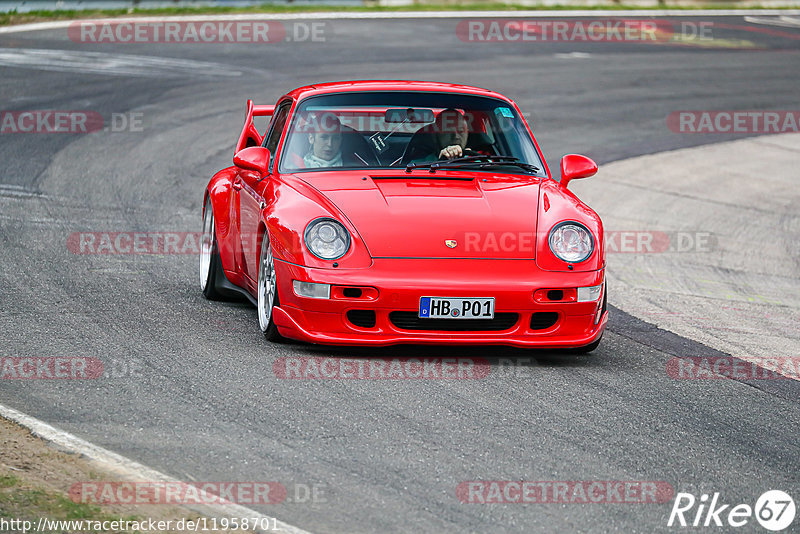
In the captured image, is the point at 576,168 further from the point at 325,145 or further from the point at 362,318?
the point at 362,318

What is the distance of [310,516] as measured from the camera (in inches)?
152

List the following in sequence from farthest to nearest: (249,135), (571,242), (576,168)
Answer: (249,135)
(576,168)
(571,242)

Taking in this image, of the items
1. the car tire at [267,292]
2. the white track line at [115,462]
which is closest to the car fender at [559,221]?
the car tire at [267,292]

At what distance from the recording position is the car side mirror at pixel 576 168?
6970mm

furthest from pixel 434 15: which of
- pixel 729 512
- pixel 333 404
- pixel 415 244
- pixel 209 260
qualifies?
pixel 729 512

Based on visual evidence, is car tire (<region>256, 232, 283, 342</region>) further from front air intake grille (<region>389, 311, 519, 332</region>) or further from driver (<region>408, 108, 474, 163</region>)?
driver (<region>408, 108, 474, 163</region>)

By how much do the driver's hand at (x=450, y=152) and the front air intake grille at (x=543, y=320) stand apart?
4.78ft

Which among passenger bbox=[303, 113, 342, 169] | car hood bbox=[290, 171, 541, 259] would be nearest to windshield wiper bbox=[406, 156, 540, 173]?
car hood bbox=[290, 171, 541, 259]

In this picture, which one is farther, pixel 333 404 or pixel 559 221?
pixel 559 221

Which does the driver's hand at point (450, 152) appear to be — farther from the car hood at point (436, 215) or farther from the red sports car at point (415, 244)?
the car hood at point (436, 215)

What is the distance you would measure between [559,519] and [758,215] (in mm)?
9341

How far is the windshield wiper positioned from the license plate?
123 centimetres

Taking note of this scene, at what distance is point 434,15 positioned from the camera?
2802cm

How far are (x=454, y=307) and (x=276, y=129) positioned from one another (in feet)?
7.66
